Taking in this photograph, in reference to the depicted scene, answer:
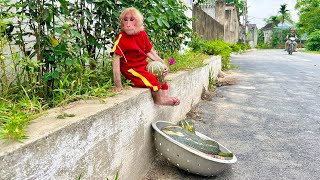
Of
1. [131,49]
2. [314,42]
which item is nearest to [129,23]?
[131,49]

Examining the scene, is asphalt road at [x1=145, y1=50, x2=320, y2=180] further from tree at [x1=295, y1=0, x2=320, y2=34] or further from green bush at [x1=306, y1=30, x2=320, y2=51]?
tree at [x1=295, y1=0, x2=320, y2=34]

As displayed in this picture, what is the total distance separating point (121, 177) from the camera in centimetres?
243

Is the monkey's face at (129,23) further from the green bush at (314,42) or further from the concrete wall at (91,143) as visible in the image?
the green bush at (314,42)

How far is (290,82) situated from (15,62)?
23.3 ft

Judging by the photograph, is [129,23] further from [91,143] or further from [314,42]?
[314,42]

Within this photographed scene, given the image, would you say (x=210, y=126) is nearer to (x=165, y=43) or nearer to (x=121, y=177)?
(x=165, y=43)

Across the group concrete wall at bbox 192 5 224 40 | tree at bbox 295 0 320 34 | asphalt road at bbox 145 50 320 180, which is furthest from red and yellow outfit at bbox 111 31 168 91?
tree at bbox 295 0 320 34

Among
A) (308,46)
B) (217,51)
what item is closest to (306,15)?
(308,46)

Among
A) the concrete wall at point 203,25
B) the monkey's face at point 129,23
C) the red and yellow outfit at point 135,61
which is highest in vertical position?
the concrete wall at point 203,25

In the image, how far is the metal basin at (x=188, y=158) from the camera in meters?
2.72

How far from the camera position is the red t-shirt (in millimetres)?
2899

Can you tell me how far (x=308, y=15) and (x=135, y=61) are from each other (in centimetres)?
5584

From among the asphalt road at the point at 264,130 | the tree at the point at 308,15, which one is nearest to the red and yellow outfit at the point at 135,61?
the asphalt road at the point at 264,130

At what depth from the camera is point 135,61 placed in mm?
3018
